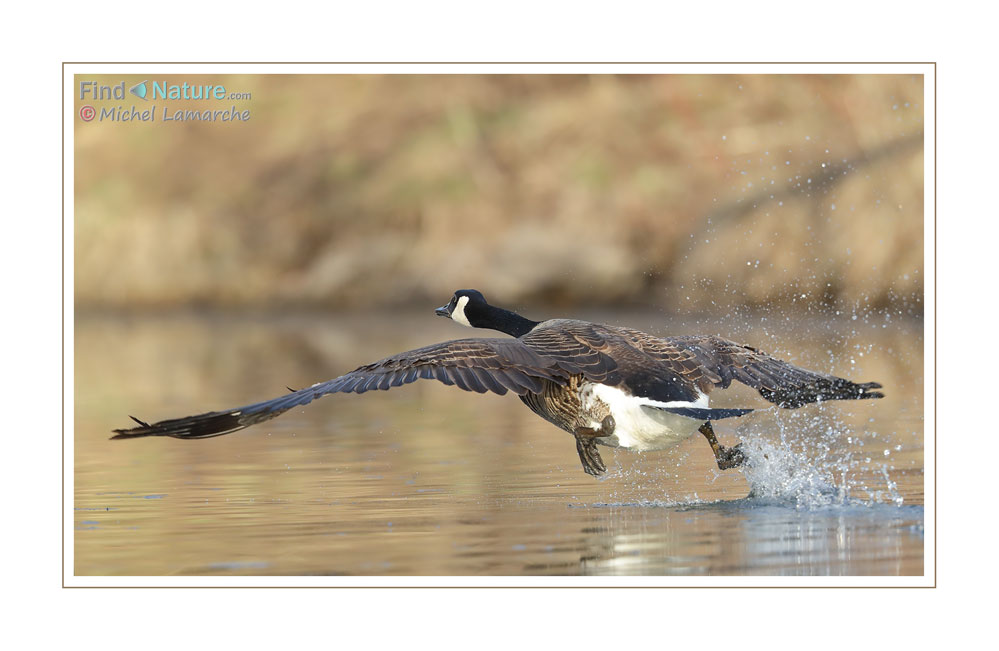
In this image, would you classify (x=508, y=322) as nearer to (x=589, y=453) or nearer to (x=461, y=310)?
(x=461, y=310)

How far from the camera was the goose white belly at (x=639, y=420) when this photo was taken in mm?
8461

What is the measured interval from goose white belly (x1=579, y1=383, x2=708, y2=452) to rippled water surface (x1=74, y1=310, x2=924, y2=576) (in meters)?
0.40

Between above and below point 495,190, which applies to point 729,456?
below

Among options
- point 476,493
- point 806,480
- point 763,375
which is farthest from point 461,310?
point 806,480

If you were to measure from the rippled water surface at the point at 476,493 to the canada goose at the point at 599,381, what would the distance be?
18.3 inches

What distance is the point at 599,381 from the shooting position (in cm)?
857

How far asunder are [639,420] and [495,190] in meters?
20.3

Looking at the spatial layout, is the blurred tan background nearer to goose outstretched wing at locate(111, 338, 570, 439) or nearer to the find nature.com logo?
the find nature.com logo

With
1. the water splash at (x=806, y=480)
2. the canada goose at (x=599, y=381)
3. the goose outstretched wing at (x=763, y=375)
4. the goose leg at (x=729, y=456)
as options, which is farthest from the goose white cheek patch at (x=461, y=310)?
the water splash at (x=806, y=480)

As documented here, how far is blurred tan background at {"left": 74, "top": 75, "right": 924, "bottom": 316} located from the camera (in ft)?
81.4

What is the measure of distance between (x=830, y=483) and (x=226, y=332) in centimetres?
1918

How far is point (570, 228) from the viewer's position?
2719cm

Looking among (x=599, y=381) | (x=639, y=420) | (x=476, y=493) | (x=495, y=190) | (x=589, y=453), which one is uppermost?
(x=495, y=190)
